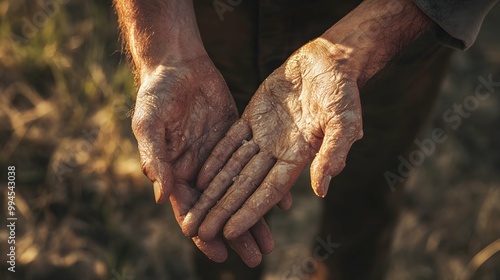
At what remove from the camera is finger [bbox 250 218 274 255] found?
1.41m

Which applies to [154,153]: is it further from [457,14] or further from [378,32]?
[457,14]

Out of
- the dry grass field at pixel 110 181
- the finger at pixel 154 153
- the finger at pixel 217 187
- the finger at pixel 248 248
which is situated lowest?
the dry grass field at pixel 110 181

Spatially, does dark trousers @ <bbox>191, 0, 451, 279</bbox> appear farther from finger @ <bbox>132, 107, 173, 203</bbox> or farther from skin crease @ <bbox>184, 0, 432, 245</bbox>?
finger @ <bbox>132, 107, 173, 203</bbox>

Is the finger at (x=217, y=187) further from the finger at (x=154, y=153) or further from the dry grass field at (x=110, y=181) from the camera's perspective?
the dry grass field at (x=110, y=181)

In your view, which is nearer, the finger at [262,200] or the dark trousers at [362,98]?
the finger at [262,200]

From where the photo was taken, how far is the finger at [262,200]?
1.34 metres

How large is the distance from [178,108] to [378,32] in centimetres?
46

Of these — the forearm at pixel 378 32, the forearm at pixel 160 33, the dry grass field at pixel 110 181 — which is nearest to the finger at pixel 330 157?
the forearm at pixel 378 32

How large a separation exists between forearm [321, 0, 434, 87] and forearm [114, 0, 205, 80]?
348 millimetres

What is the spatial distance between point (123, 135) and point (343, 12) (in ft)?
4.14

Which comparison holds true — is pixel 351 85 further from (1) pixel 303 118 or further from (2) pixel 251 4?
(2) pixel 251 4

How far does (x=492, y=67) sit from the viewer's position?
9.15 ft

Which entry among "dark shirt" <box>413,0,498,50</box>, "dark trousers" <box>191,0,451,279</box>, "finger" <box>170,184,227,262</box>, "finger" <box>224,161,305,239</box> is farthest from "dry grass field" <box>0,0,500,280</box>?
"dark shirt" <box>413,0,498,50</box>

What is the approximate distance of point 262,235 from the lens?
4.61 feet
